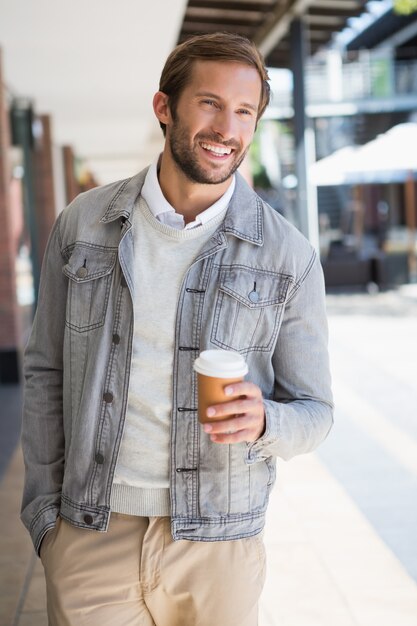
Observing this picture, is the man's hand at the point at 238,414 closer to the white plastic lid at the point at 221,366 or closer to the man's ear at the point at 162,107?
the white plastic lid at the point at 221,366

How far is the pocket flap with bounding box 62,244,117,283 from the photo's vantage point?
171 cm

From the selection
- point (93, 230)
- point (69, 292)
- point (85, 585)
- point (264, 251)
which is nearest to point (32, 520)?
point (85, 585)

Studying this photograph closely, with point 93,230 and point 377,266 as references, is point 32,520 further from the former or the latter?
point 377,266

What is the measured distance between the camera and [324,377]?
1.73 m

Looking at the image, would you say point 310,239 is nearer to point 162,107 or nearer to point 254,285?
point 162,107

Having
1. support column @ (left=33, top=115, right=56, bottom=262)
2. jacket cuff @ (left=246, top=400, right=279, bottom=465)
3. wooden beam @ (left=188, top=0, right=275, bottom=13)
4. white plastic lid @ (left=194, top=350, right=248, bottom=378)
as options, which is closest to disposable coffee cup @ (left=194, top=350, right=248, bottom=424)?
white plastic lid @ (left=194, top=350, right=248, bottom=378)

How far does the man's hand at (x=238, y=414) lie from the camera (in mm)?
1409

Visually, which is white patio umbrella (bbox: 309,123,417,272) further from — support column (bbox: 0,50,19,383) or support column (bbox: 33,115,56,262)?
support column (bbox: 0,50,19,383)

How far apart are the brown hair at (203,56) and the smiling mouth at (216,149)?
0.43 feet

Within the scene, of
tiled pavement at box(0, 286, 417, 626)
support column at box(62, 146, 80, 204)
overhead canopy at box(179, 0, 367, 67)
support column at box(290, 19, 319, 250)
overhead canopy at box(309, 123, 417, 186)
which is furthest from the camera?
support column at box(62, 146, 80, 204)

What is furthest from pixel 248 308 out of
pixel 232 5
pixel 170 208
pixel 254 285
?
pixel 232 5

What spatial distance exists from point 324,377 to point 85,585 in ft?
2.13

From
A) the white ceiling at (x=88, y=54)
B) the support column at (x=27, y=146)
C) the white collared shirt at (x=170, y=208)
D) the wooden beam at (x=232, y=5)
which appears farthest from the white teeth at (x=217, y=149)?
the wooden beam at (x=232, y=5)

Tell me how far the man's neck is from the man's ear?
10cm
